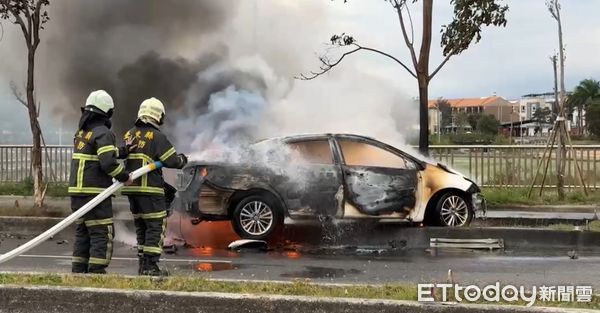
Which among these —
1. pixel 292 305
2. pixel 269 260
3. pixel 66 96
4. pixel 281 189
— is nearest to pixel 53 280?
pixel 292 305

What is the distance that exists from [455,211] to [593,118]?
49204mm

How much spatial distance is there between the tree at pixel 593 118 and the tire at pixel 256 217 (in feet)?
154

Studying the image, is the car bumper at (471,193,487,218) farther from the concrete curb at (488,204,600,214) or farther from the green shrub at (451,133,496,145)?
the green shrub at (451,133,496,145)

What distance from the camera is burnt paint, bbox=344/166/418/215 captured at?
7.71 m

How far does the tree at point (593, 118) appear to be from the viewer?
50.1m

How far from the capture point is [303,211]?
7715 mm

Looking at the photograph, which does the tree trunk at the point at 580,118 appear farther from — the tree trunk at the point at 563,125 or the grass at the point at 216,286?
the grass at the point at 216,286

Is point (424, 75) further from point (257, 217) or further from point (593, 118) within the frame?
point (593, 118)

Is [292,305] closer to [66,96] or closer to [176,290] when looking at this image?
[176,290]

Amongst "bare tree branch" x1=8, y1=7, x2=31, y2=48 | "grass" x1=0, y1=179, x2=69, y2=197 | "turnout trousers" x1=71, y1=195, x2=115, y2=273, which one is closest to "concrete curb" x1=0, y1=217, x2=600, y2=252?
"turnout trousers" x1=71, y1=195, x2=115, y2=273

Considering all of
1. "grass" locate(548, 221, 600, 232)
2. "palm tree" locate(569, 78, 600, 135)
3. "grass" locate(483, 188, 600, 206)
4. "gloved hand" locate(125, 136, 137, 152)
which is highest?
"palm tree" locate(569, 78, 600, 135)

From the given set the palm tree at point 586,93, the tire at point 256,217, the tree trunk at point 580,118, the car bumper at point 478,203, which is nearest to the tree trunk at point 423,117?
the car bumper at point 478,203

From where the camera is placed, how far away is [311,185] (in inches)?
303

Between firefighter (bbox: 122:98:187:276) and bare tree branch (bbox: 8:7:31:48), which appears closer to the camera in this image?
firefighter (bbox: 122:98:187:276)
